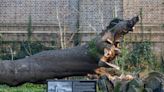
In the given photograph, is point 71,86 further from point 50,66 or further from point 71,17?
point 71,17

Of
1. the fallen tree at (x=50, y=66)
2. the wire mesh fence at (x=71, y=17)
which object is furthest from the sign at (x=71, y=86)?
the wire mesh fence at (x=71, y=17)

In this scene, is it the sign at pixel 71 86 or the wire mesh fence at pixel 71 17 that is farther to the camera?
the wire mesh fence at pixel 71 17

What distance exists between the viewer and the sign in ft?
18.9

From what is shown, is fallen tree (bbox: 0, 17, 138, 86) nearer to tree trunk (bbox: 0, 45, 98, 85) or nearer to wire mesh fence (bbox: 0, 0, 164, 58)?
tree trunk (bbox: 0, 45, 98, 85)

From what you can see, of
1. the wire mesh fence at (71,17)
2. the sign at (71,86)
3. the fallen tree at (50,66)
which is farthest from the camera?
the wire mesh fence at (71,17)

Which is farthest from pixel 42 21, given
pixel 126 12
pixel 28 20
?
pixel 126 12

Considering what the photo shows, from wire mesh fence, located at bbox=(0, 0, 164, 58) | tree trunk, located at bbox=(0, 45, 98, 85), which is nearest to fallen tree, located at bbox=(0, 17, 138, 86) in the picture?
tree trunk, located at bbox=(0, 45, 98, 85)

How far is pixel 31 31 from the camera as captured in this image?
16219 millimetres

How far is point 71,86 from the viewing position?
5.77 meters

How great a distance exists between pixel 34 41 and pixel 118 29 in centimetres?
1078

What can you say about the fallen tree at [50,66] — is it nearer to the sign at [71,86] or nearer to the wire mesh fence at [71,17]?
the sign at [71,86]

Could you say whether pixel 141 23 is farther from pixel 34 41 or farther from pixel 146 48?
pixel 34 41

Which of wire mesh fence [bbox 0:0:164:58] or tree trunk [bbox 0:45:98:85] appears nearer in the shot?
tree trunk [bbox 0:45:98:85]

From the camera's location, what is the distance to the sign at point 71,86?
5.75 metres
